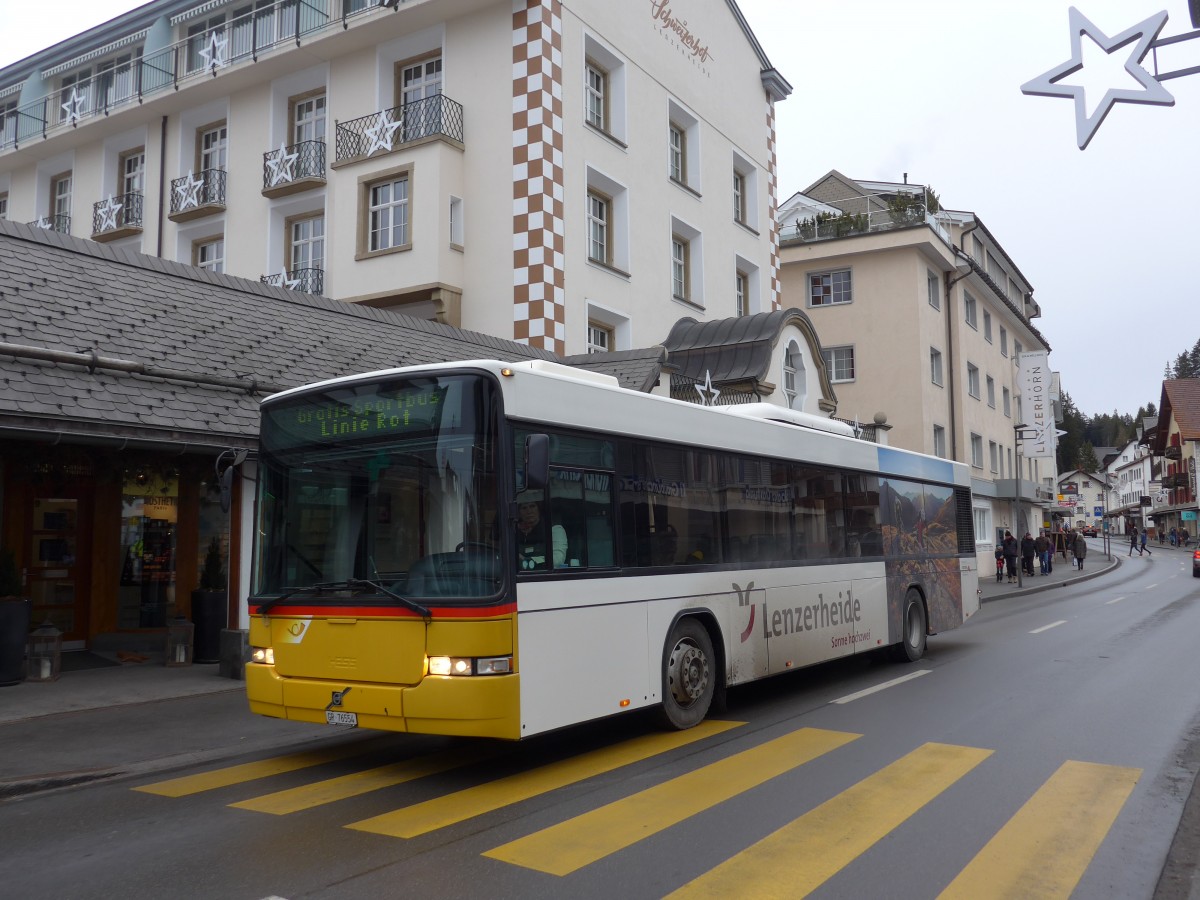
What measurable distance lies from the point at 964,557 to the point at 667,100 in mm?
14596

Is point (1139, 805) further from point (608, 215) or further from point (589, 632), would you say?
point (608, 215)

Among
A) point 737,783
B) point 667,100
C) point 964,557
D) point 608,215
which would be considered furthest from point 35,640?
point 667,100

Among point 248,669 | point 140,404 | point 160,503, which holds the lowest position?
point 248,669

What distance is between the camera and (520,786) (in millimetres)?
6812

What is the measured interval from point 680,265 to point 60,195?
18904mm

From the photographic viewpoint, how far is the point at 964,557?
15.5 meters

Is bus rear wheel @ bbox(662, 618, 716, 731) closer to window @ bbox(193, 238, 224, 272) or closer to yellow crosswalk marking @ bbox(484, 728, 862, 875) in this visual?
yellow crosswalk marking @ bbox(484, 728, 862, 875)

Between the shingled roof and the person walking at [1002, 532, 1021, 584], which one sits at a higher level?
the shingled roof

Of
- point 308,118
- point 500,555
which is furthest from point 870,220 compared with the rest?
point 500,555

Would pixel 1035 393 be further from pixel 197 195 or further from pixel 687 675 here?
pixel 687 675

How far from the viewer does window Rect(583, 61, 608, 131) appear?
896 inches

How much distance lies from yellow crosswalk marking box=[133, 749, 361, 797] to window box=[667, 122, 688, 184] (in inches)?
799

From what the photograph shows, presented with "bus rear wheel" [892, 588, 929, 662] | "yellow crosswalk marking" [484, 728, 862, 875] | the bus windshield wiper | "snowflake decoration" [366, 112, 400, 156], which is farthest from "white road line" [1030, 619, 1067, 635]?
"snowflake decoration" [366, 112, 400, 156]

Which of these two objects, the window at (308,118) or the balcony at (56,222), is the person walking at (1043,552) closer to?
the window at (308,118)
